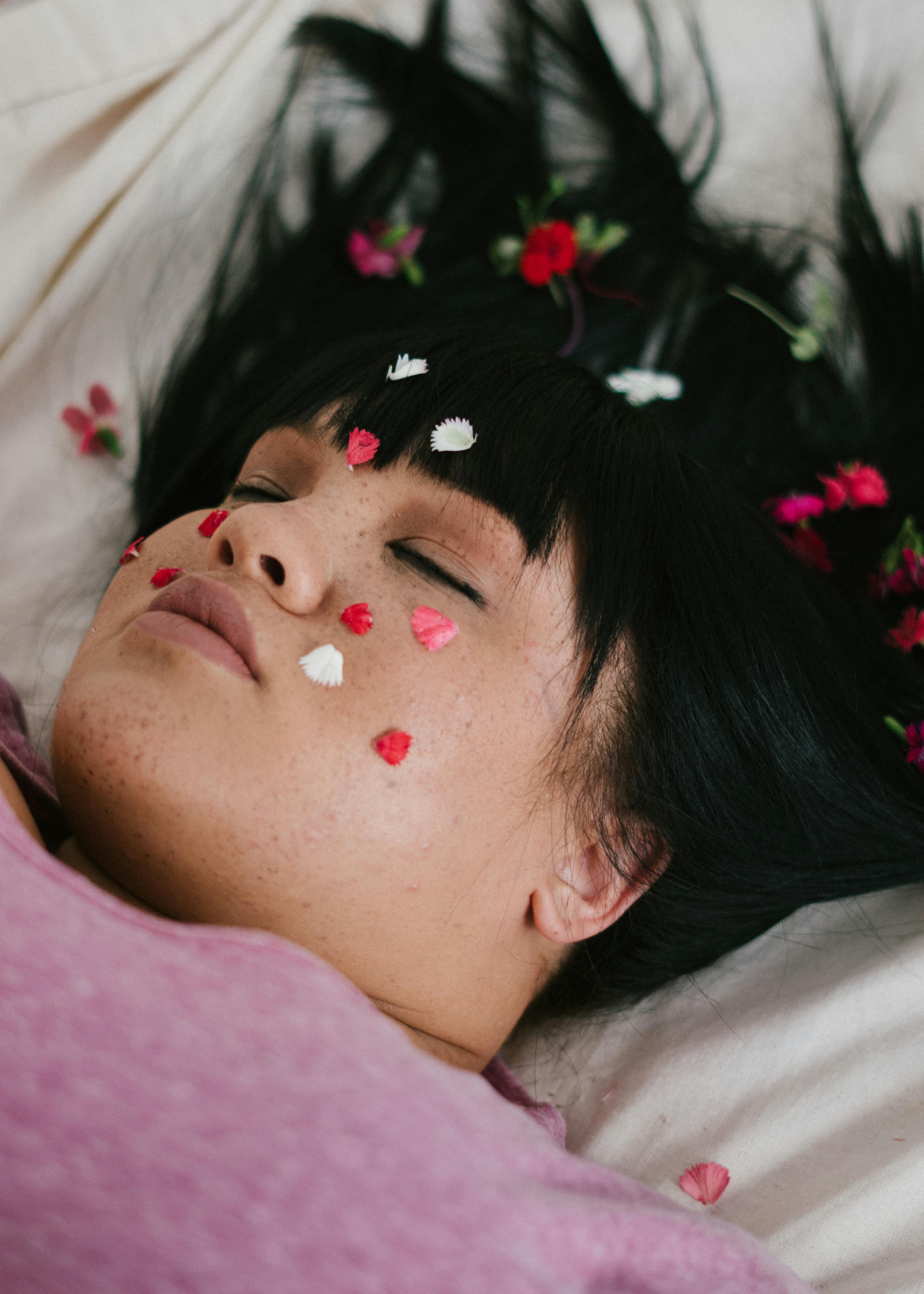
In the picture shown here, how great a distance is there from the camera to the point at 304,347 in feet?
4.97

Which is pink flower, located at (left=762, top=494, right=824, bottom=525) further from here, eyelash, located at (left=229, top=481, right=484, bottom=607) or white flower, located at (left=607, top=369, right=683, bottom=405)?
eyelash, located at (left=229, top=481, right=484, bottom=607)

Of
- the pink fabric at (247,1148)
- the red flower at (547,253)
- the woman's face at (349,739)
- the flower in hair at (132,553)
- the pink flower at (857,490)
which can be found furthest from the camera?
the red flower at (547,253)

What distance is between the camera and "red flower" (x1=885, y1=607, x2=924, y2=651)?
4.19 feet

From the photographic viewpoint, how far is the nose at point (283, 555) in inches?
34.0

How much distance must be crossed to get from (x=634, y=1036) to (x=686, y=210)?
123cm

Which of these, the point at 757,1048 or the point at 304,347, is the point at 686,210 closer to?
the point at 304,347

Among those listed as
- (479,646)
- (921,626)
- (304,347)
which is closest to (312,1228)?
(479,646)

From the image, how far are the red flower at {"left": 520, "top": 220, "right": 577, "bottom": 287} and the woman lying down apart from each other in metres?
0.14

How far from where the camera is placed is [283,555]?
86 cm

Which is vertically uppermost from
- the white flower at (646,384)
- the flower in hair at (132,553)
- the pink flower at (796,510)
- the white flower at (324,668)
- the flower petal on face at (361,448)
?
the white flower at (646,384)

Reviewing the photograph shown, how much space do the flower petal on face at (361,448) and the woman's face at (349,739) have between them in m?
0.01

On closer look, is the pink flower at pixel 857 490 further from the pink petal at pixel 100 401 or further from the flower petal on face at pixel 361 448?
the pink petal at pixel 100 401

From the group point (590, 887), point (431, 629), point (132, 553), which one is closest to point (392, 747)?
point (431, 629)

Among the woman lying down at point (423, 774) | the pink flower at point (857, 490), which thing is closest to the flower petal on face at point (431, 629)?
the woman lying down at point (423, 774)
